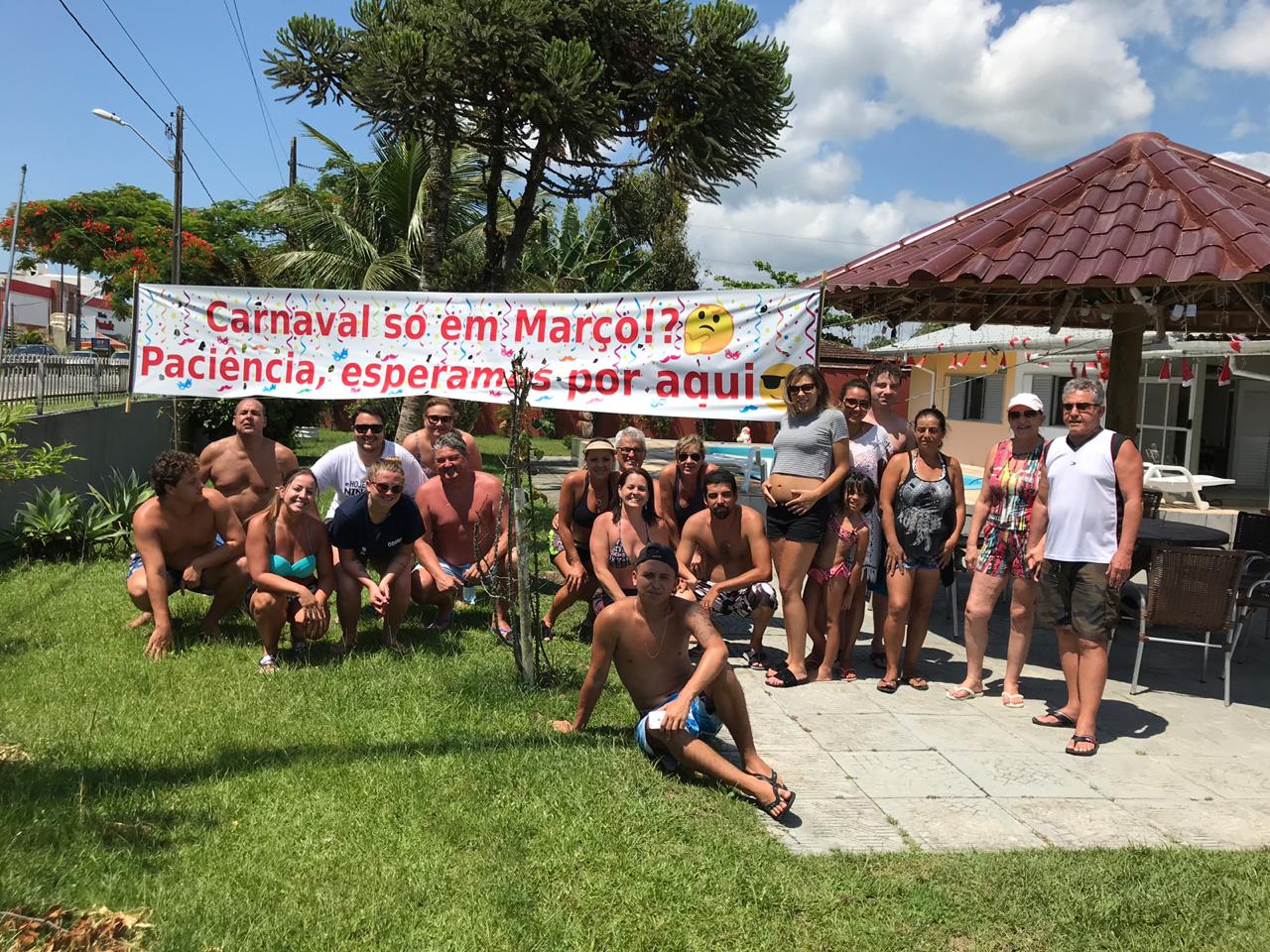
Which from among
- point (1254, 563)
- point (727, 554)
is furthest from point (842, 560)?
point (1254, 563)

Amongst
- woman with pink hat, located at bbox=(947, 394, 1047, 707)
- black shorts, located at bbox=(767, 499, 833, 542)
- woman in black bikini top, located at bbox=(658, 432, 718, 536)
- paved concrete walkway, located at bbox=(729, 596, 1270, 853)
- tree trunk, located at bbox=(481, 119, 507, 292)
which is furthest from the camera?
tree trunk, located at bbox=(481, 119, 507, 292)

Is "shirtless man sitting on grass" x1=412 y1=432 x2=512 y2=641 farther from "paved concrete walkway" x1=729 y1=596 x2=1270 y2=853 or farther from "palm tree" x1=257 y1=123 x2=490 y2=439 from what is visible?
"palm tree" x1=257 y1=123 x2=490 y2=439

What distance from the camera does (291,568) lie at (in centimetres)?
598

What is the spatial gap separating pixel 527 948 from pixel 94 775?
83.2 inches

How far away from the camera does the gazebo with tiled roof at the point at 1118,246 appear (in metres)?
5.77

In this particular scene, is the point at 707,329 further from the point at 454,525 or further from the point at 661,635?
→ the point at 661,635

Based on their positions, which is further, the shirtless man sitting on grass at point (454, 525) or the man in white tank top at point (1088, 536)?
the shirtless man sitting on grass at point (454, 525)

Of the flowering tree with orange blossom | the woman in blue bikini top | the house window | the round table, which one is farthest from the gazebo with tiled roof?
the flowering tree with orange blossom

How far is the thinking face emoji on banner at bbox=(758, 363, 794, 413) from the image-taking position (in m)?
6.83

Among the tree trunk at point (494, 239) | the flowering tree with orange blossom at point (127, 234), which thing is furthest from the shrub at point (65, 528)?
the flowering tree with orange blossom at point (127, 234)

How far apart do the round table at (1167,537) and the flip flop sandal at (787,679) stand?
2575mm

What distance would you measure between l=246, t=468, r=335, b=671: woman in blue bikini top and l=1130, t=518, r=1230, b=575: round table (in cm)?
541

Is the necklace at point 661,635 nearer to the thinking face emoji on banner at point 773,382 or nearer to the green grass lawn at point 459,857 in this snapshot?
the green grass lawn at point 459,857

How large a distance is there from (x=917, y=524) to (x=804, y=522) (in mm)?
673
